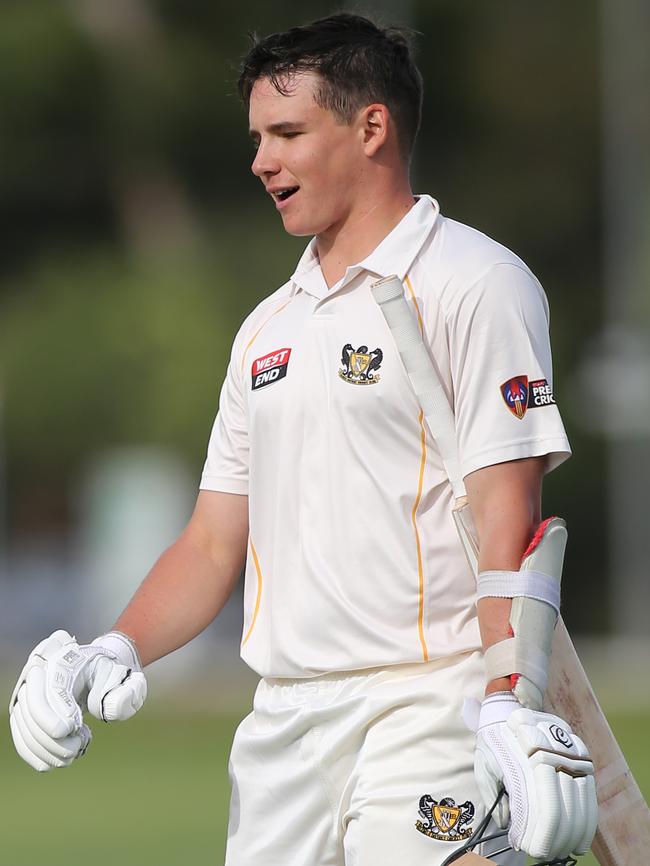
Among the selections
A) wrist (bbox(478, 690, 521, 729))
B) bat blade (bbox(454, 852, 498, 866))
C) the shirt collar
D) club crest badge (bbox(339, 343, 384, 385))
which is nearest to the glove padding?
wrist (bbox(478, 690, 521, 729))

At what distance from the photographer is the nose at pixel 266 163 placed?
401cm

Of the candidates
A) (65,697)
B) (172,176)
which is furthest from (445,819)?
(172,176)

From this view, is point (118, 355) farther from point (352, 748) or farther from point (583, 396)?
point (352, 748)

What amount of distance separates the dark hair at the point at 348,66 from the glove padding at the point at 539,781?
4.62 ft

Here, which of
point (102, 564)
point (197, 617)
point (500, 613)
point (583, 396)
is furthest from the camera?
point (583, 396)

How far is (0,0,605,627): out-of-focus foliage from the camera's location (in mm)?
29203

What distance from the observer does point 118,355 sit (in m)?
28.7

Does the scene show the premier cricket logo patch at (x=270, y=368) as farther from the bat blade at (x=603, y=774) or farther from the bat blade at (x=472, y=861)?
the bat blade at (x=472, y=861)

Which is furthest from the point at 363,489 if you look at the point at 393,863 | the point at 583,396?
the point at 583,396

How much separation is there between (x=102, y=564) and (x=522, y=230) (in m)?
11.2

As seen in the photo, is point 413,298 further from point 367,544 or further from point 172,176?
point 172,176

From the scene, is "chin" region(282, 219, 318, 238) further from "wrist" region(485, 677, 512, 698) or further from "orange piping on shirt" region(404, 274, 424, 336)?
"wrist" region(485, 677, 512, 698)

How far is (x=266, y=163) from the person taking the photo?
13.2 ft

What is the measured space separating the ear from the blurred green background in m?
18.2
